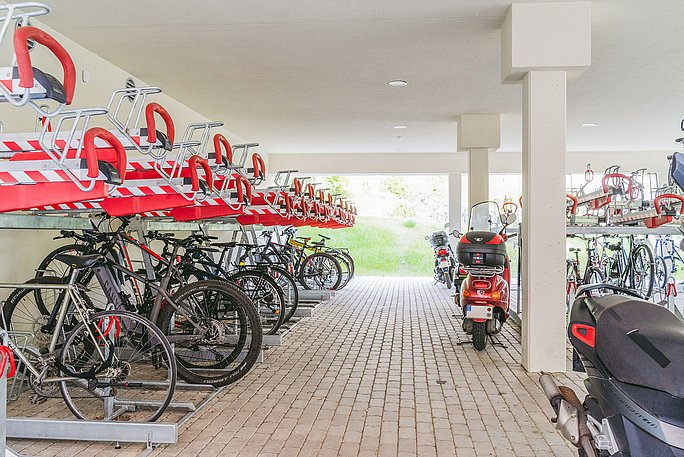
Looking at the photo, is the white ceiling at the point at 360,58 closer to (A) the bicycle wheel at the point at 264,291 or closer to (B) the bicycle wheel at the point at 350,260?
(A) the bicycle wheel at the point at 264,291

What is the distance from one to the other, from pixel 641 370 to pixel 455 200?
12.4 m

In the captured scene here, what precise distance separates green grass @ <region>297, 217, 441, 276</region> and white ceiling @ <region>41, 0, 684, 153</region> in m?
6.44

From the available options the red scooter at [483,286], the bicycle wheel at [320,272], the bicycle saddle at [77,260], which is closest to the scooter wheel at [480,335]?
→ the red scooter at [483,286]

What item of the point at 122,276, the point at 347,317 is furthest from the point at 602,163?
the point at 122,276

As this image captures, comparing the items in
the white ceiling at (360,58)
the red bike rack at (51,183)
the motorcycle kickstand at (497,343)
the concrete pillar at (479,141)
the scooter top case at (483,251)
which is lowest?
the motorcycle kickstand at (497,343)

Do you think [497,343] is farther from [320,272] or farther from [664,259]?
[320,272]

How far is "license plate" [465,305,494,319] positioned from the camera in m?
5.50

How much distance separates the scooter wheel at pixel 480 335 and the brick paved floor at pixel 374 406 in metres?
0.08

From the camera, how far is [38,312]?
4.42 m

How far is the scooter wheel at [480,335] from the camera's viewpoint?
5668 mm

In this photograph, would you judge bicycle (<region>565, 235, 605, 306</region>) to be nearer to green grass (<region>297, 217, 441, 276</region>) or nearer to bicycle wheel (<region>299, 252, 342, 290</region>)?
bicycle wheel (<region>299, 252, 342, 290</region>)

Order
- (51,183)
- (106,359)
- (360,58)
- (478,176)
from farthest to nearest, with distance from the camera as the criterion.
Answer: (478,176)
(360,58)
(106,359)
(51,183)

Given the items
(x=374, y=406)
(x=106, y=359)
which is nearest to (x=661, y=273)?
(x=374, y=406)

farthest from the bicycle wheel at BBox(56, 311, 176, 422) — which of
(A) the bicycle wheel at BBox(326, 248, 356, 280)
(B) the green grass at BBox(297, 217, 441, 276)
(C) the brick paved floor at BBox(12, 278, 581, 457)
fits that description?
(B) the green grass at BBox(297, 217, 441, 276)
